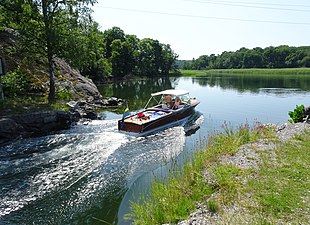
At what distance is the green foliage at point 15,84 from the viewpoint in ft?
54.6

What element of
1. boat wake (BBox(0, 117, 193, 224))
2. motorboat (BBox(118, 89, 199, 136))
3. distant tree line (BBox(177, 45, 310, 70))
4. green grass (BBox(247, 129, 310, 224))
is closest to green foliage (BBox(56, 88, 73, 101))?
boat wake (BBox(0, 117, 193, 224))

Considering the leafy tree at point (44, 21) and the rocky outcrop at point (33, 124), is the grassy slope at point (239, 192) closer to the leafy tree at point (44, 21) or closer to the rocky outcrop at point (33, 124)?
the rocky outcrop at point (33, 124)

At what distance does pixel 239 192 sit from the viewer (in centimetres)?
623

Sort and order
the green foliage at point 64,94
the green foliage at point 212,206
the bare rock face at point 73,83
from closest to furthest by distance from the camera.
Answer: the green foliage at point 212,206, the green foliage at point 64,94, the bare rock face at point 73,83

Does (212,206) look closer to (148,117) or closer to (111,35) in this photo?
(148,117)

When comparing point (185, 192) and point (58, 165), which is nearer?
point (185, 192)

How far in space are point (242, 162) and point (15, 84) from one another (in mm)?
15809

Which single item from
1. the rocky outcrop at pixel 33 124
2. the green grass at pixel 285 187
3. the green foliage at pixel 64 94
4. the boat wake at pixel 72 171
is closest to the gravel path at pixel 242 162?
the green grass at pixel 285 187

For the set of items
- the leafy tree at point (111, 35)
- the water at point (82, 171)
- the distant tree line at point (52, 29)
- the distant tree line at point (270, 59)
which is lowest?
the water at point (82, 171)

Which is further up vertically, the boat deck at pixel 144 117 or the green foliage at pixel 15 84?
the green foliage at pixel 15 84

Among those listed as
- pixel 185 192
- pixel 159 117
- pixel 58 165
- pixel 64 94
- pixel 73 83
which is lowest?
pixel 58 165

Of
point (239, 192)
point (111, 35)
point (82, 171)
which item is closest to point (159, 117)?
point (82, 171)

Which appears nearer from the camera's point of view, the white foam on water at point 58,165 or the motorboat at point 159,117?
the white foam on water at point 58,165

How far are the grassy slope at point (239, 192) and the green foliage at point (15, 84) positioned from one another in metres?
13.8
